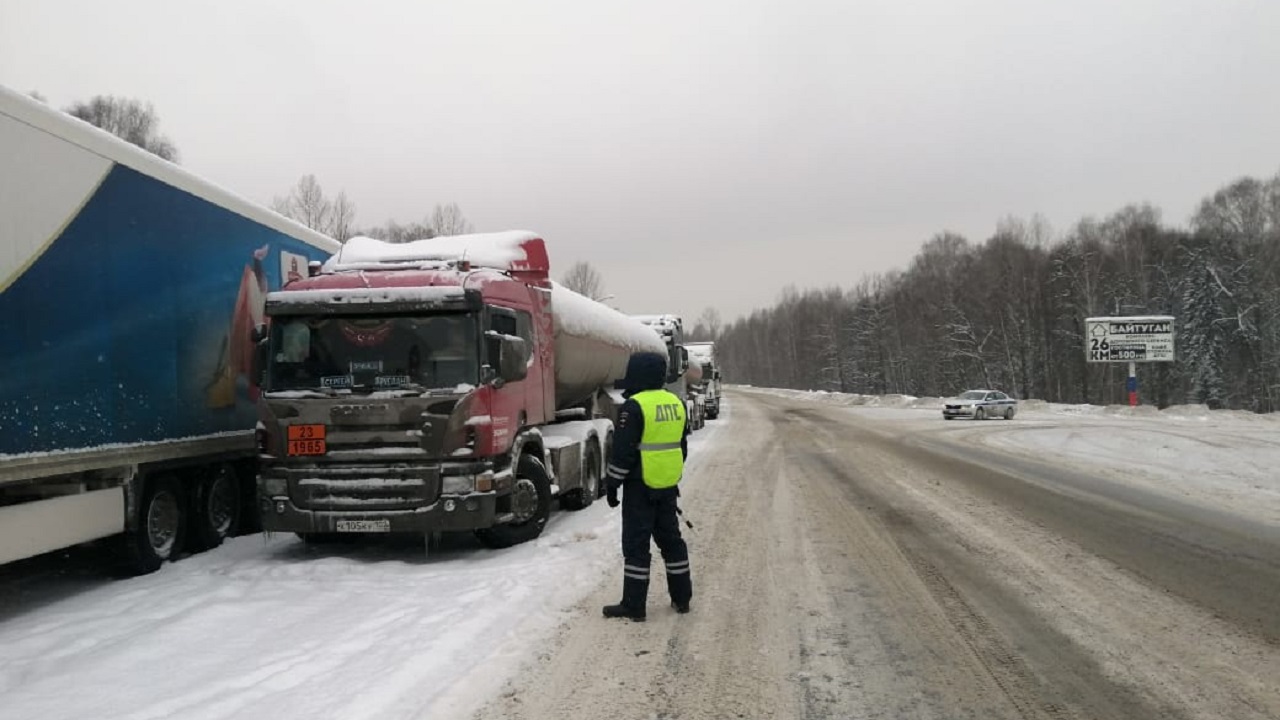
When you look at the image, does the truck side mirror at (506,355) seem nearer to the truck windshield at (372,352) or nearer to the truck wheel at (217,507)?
the truck windshield at (372,352)

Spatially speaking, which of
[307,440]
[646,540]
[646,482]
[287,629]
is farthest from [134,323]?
[646,540]

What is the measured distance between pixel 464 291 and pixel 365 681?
4.03m

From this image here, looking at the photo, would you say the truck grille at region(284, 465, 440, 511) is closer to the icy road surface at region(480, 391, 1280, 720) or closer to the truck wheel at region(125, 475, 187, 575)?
the truck wheel at region(125, 475, 187, 575)

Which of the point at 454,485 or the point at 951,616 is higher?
the point at 454,485

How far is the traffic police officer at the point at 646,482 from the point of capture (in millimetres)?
5715

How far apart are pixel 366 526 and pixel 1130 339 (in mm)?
44603

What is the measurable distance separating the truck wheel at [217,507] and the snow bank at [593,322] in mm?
4247

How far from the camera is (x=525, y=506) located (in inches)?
329

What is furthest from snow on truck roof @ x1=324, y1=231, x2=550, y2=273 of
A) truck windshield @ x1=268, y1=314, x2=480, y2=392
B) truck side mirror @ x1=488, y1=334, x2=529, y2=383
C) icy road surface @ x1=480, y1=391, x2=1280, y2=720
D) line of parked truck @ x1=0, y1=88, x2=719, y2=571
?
icy road surface @ x1=480, y1=391, x2=1280, y2=720

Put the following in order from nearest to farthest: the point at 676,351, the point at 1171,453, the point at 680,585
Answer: the point at 680,585
the point at 1171,453
the point at 676,351

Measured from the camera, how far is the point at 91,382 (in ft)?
20.6

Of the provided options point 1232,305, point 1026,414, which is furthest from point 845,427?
point 1232,305

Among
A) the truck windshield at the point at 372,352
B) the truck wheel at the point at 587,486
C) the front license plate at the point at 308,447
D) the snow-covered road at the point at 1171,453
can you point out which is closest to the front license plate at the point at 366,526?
the front license plate at the point at 308,447

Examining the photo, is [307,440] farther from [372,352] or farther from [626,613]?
[626,613]
